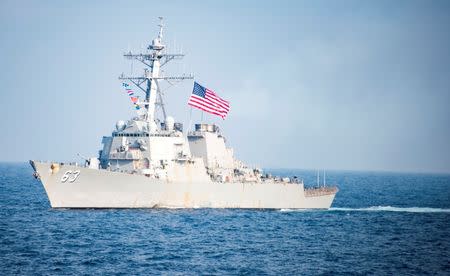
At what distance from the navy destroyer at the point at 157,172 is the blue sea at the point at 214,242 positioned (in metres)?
0.79

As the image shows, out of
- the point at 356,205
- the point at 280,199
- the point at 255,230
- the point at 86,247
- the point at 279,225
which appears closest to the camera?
the point at 86,247

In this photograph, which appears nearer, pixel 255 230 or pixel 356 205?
pixel 255 230

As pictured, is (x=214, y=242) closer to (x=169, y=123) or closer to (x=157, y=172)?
(x=157, y=172)

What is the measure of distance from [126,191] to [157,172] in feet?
7.00

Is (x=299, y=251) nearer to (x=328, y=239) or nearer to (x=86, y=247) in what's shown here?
(x=328, y=239)

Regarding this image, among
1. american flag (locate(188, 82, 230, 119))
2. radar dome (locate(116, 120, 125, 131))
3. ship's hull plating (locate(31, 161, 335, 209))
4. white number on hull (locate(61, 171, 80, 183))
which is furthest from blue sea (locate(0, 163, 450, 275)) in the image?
american flag (locate(188, 82, 230, 119))

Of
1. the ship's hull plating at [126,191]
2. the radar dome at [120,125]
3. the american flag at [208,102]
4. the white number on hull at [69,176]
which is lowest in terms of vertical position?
the ship's hull plating at [126,191]

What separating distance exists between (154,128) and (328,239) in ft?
41.5

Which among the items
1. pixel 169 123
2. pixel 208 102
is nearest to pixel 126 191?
pixel 169 123

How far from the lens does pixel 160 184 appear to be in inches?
1447

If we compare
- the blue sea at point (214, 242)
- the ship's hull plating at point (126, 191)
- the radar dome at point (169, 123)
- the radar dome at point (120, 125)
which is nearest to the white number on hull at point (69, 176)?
the ship's hull plating at point (126, 191)

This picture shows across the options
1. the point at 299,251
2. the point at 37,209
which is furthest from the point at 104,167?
the point at 299,251

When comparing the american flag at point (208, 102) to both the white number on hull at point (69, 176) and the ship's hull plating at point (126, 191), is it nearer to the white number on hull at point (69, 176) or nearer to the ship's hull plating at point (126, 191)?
the ship's hull plating at point (126, 191)

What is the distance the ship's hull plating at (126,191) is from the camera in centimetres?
3472
